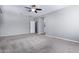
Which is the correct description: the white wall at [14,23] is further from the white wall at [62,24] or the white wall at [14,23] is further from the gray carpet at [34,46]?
the white wall at [62,24]

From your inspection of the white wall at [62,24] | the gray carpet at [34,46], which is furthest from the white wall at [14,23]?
the white wall at [62,24]

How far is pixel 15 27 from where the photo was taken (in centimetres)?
115

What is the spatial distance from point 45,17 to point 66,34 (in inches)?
15.3

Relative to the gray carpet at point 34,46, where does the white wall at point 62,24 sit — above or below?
above

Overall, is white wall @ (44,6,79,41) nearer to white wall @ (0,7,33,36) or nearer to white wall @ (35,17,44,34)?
white wall @ (35,17,44,34)

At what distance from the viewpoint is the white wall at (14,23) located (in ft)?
3.57

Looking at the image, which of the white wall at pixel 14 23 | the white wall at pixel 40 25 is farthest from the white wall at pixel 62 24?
the white wall at pixel 14 23

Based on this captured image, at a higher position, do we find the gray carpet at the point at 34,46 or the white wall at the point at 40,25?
the white wall at the point at 40,25

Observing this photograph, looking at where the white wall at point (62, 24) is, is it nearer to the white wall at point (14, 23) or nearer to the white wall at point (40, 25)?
the white wall at point (40, 25)

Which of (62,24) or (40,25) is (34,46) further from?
(62,24)

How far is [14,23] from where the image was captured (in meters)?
1.14
